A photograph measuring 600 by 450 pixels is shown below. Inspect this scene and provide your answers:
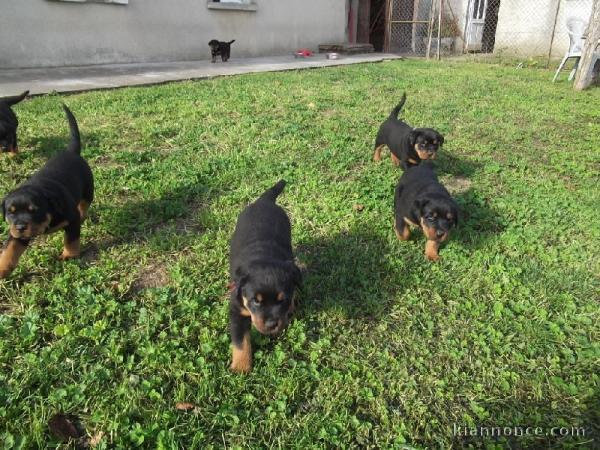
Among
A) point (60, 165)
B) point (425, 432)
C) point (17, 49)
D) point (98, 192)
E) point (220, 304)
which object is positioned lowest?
point (425, 432)

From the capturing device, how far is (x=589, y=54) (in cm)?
1002

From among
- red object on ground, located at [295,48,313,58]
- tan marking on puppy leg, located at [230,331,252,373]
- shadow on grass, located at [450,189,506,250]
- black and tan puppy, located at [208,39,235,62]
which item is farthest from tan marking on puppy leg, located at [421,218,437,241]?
red object on ground, located at [295,48,313,58]

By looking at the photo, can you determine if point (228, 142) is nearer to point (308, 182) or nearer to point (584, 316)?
point (308, 182)

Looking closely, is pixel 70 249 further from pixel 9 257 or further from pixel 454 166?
pixel 454 166

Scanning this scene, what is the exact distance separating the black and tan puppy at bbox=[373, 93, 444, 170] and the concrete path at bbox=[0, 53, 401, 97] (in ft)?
20.1

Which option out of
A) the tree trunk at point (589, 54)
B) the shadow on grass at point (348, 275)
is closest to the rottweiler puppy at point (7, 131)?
the shadow on grass at point (348, 275)

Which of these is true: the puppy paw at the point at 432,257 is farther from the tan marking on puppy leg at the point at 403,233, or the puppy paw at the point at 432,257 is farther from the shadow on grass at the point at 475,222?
the shadow on grass at the point at 475,222

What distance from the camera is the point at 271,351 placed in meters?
2.55

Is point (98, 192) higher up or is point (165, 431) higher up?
point (98, 192)

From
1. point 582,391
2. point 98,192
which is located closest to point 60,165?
point 98,192

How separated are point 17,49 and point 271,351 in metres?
10.2

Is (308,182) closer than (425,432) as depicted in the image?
No

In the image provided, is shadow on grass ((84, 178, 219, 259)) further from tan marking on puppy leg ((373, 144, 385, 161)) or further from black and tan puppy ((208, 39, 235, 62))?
black and tan puppy ((208, 39, 235, 62))

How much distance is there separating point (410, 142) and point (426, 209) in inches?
63.5
